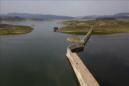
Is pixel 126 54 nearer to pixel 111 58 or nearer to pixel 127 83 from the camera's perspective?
pixel 111 58

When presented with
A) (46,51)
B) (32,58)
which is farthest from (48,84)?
(46,51)

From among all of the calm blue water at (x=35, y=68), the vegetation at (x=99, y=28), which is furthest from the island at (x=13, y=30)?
the calm blue water at (x=35, y=68)

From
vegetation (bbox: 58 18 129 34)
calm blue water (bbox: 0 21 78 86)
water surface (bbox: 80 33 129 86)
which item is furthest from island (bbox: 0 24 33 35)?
water surface (bbox: 80 33 129 86)

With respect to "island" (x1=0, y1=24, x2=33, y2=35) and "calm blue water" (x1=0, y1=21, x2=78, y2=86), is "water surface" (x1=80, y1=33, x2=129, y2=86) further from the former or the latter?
"island" (x1=0, y1=24, x2=33, y2=35)

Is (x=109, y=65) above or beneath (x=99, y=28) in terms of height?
above

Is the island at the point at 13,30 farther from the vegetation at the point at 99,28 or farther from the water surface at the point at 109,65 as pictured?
the water surface at the point at 109,65

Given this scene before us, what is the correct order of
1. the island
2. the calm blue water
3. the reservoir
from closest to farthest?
1. the reservoir
2. the calm blue water
3. the island

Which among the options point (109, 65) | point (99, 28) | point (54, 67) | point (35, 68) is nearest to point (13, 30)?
point (99, 28)

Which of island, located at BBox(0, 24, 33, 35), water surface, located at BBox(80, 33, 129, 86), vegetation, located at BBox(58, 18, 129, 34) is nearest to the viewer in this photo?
water surface, located at BBox(80, 33, 129, 86)

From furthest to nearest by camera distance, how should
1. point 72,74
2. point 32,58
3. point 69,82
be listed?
1. point 32,58
2. point 72,74
3. point 69,82

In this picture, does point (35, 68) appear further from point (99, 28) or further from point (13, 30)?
point (99, 28)

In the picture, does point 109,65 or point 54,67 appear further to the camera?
point 54,67
